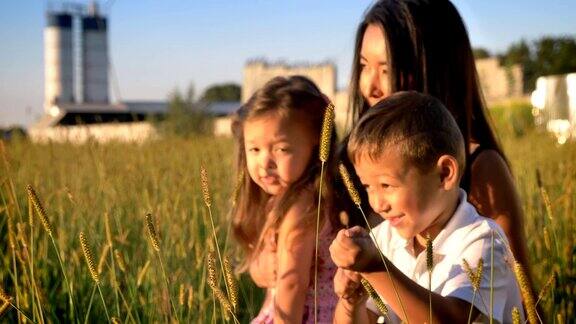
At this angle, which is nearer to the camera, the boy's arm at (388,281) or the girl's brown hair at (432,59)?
the boy's arm at (388,281)

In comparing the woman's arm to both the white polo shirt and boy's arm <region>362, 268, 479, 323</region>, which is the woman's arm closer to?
the white polo shirt

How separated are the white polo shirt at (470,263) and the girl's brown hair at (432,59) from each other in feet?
1.84

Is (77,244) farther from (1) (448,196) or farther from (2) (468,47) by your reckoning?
(1) (448,196)

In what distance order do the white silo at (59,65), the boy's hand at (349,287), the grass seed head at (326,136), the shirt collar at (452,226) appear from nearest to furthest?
the grass seed head at (326,136) → the boy's hand at (349,287) → the shirt collar at (452,226) → the white silo at (59,65)

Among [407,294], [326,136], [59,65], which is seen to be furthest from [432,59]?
[59,65]

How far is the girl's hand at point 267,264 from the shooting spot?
2422mm

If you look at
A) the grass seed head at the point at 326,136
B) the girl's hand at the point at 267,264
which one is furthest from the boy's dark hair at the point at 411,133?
the girl's hand at the point at 267,264

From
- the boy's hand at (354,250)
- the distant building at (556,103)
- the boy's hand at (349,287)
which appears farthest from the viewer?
the distant building at (556,103)

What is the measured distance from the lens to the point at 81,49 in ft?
208

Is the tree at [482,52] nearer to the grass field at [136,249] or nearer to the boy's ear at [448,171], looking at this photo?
the grass field at [136,249]

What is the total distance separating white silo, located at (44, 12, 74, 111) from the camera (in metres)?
61.4

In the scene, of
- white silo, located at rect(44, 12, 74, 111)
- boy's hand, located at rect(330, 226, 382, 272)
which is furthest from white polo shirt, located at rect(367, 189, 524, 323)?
white silo, located at rect(44, 12, 74, 111)

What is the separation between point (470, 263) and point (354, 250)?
36 cm

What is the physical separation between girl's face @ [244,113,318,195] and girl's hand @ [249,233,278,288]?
5.7 inches
